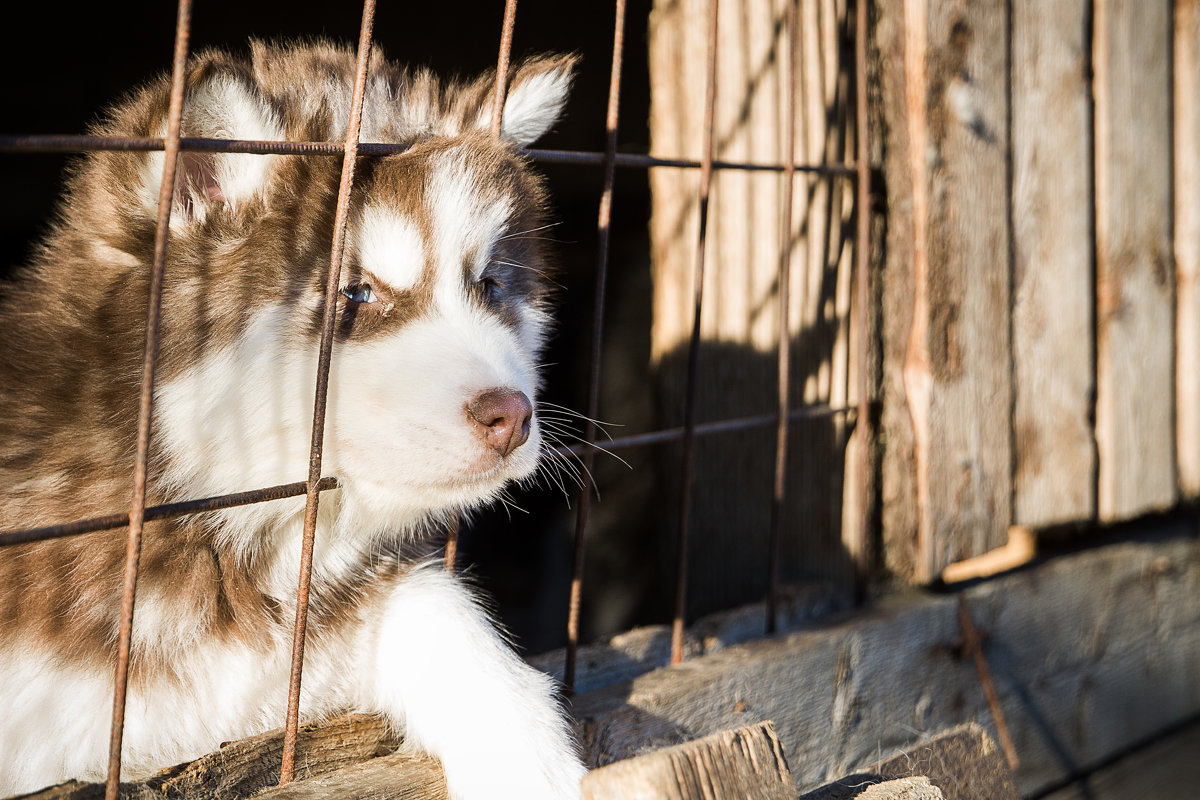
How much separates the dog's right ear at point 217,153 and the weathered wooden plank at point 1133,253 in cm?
243

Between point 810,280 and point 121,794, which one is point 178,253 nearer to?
point 121,794

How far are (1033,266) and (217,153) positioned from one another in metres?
2.17

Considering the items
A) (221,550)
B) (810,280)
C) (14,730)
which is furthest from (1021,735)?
(14,730)

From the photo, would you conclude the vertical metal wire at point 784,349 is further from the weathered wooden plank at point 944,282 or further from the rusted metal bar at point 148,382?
the rusted metal bar at point 148,382

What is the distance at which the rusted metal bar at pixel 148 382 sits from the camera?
1275mm

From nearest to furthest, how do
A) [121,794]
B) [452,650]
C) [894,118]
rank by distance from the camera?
[121,794] < [452,650] < [894,118]

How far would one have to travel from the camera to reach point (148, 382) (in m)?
1.29

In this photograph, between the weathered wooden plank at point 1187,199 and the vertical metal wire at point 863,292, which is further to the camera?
the weathered wooden plank at point 1187,199

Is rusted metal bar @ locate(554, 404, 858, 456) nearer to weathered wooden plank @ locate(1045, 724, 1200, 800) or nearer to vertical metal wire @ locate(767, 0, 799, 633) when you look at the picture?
vertical metal wire @ locate(767, 0, 799, 633)

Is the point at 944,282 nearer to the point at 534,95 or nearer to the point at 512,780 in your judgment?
the point at 534,95

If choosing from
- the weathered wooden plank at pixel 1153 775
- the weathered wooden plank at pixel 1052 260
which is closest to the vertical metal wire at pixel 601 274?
the weathered wooden plank at pixel 1052 260

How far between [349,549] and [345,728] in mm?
309

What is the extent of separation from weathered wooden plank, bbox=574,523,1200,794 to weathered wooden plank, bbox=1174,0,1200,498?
0.56 metres

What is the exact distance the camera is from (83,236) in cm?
170
